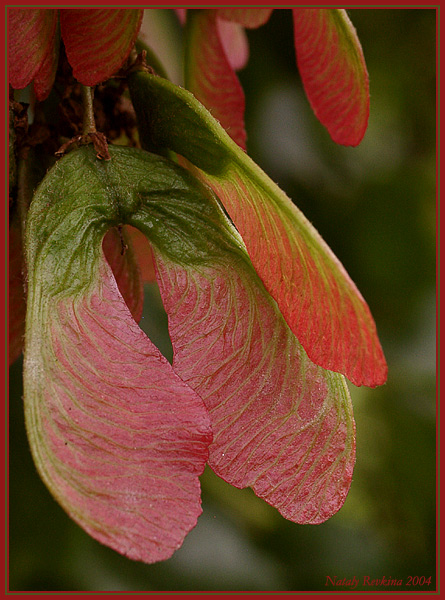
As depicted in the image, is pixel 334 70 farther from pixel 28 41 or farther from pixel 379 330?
pixel 379 330

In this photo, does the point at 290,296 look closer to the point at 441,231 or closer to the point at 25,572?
the point at 441,231

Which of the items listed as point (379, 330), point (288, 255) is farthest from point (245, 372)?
point (379, 330)

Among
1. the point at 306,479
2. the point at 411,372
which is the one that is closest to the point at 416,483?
the point at 411,372

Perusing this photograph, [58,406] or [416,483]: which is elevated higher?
[58,406]

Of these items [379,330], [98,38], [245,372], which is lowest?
[379,330]

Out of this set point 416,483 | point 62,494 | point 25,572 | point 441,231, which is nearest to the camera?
point 62,494
